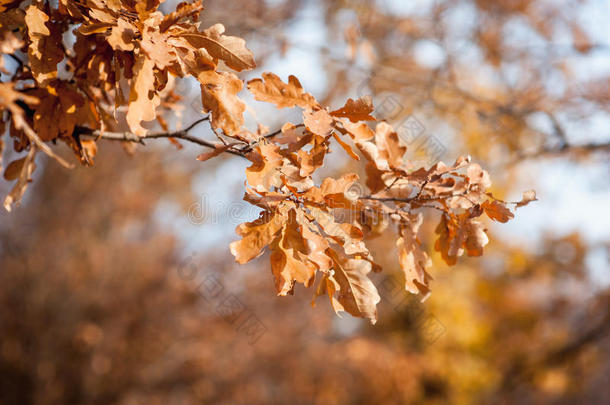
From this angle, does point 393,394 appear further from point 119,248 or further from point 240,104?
point 240,104

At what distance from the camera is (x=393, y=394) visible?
20.9 ft

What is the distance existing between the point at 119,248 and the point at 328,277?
20.3 ft

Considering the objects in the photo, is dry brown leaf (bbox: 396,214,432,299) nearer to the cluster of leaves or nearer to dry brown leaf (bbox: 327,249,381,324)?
the cluster of leaves

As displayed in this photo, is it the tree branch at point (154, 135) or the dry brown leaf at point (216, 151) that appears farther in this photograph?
the tree branch at point (154, 135)

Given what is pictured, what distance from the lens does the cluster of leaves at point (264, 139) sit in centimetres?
90

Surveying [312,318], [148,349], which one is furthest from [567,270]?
[148,349]

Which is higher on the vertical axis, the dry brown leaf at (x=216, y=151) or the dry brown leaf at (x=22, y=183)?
the dry brown leaf at (x=216, y=151)

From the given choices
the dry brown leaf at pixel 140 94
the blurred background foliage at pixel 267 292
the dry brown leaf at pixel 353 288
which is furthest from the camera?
the blurred background foliage at pixel 267 292

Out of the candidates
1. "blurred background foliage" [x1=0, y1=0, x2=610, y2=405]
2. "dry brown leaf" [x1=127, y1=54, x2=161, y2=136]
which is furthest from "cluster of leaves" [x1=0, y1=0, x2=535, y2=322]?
"blurred background foliage" [x1=0, y1=0, x2=610, y2=405]

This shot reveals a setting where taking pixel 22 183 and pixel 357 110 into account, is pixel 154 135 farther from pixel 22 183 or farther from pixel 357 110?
pixel 357 110

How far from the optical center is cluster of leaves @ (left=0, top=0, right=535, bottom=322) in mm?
903

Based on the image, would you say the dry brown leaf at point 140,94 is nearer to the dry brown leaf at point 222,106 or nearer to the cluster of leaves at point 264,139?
the cluster of leaves at point 264,139

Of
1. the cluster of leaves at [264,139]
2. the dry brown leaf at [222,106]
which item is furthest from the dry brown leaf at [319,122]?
the dry brown leaf at [222,106]

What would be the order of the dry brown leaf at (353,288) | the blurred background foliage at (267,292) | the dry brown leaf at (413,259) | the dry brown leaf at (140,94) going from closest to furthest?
the dry brown leaf at (140,94), the dry brown leaf at (353,288), the dry brown leaf at (413,259), the blurred background foliage at (267,292)
